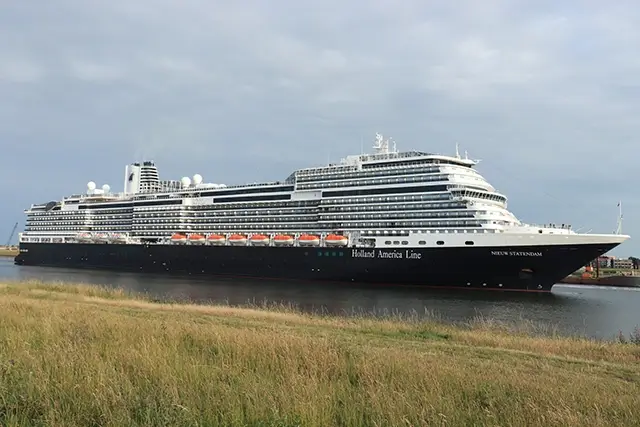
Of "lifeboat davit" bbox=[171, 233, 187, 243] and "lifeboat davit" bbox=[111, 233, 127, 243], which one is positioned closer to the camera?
"lifeboat davit" bbox=[171, 233, 187, 243]

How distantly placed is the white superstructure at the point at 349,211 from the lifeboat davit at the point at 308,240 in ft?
0.40

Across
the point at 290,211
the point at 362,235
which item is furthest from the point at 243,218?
the point at 362,235

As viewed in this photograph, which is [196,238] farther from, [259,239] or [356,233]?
[356,233]

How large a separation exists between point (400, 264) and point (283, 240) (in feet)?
54.3

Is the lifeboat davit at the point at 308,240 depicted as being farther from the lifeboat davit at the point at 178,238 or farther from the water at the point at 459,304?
the lifeboat davit at the point at 178,238

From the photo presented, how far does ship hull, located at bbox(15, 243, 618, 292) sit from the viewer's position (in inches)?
2002

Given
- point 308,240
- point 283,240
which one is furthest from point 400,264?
point 283,240

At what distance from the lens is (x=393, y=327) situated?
17.1 metres

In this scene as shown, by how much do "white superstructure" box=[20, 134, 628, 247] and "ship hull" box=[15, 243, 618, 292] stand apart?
3.59ft

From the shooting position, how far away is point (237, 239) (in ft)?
230

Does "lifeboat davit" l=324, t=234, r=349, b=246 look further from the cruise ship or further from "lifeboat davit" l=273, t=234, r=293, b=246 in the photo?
"lifeboat davit" l=273, t=234, r=293, b=246

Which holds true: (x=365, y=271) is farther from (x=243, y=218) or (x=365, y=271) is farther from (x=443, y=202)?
(x=243, y=218)

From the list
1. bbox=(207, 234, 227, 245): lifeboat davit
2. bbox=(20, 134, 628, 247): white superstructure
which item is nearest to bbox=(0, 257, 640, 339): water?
bbox=(20, 134, 628, 247): white superstructure

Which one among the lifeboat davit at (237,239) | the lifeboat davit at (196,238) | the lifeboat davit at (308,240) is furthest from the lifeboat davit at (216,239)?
the lifeboat davit at (308,240)
